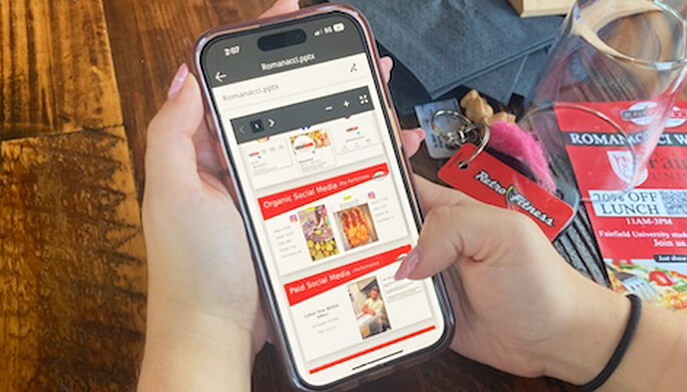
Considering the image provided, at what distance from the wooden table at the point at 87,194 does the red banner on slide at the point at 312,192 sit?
8 centimetres

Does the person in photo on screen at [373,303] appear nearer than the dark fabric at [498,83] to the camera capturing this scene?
Yes

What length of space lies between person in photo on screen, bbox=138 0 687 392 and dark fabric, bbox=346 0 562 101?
0.60 ft

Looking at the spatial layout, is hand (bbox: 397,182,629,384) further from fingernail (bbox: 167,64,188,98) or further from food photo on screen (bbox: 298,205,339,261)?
fingernail (bbox: 167,64,188,98)

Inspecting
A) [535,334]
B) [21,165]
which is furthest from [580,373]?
[21,165]

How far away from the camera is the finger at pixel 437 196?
1.46 ft

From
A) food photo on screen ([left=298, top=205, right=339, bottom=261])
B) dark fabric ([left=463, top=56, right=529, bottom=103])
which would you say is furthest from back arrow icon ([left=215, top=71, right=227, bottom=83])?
dark fabric ([left=463, top=56, right=529, bottom=103])

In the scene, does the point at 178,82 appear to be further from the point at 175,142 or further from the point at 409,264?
the point at 409,264

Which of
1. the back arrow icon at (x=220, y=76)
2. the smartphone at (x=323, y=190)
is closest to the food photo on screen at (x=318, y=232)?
the smartphone at (x=323, y=190)

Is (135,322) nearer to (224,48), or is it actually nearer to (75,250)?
(75,250)

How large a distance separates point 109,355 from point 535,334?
0.28 metres

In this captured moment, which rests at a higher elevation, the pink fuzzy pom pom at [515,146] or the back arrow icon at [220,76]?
the back arrow icon at [220,76]

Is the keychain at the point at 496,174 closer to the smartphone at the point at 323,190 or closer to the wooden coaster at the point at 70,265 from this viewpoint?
the smartphone at the point at 323,190

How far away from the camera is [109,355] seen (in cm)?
39

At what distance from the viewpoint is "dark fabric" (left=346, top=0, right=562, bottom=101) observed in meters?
0.52
